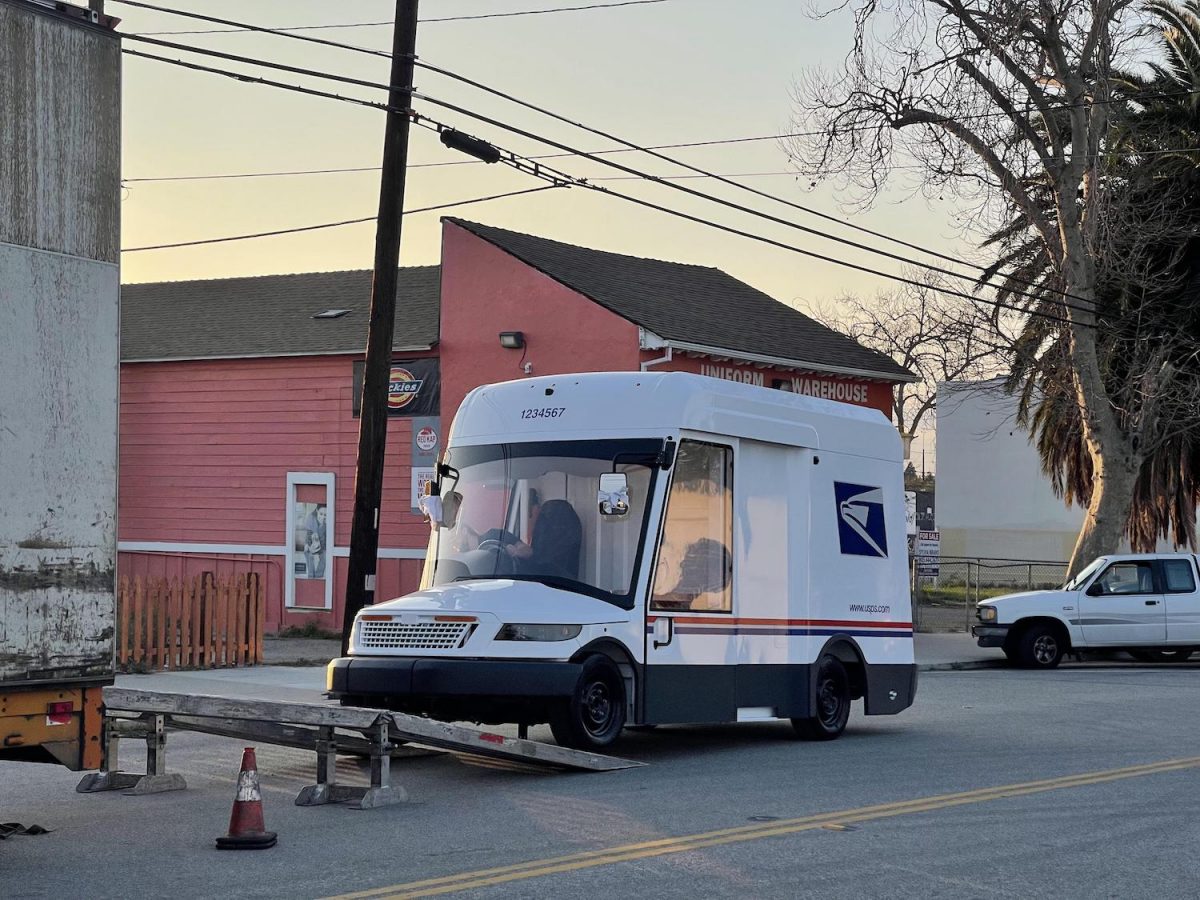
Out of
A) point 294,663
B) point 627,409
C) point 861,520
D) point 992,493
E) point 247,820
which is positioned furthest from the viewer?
point 992,493

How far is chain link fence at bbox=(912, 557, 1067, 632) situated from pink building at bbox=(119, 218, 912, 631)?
5.66 metres

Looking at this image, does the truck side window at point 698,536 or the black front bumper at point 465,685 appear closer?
the black front bumper at point 465,685

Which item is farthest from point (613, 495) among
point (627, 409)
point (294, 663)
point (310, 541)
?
point (310, 541)

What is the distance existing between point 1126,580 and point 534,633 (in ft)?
52.6

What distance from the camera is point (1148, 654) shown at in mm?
26469

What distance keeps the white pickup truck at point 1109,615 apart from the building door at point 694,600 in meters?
12.9

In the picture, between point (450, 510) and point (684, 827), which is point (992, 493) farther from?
point (684, 827)

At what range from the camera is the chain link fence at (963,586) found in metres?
32.8

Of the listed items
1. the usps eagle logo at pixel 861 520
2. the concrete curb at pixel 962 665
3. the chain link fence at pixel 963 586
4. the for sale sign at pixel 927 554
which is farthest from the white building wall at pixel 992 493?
the usps eagle logo at pixel 861 520

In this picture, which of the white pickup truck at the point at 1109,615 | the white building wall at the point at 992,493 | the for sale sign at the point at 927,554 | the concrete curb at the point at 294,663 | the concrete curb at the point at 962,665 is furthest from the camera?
the white building wall at the point at 992,493

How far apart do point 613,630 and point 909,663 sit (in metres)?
4.50

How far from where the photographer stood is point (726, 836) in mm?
9125

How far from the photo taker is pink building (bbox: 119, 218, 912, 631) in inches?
1008

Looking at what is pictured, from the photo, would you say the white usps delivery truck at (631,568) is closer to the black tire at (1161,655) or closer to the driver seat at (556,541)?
the driver seat at (556,541)
